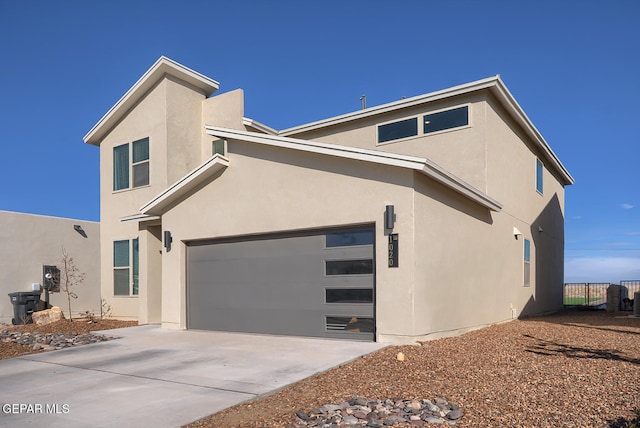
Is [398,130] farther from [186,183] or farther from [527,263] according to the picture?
[527,263]

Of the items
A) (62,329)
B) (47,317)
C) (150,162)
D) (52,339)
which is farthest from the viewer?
(150,162)

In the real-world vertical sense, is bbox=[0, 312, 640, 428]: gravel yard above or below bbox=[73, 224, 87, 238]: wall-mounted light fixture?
below

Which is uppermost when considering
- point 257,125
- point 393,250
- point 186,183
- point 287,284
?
point 257,125

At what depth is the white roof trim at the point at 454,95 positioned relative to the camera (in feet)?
39.9

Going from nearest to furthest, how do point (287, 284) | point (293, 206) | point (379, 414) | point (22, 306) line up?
point (379, 414) → point (293, 206) → point (287, 284) → point (22, 306)

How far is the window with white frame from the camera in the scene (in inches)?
629

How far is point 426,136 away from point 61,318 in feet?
41.7

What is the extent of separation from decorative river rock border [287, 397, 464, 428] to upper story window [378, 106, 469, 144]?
29.8 ft

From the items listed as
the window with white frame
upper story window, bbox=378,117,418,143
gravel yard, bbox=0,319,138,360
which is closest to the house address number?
upper story window, bbox=378,117,418,143

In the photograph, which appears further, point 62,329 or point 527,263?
point 527,263

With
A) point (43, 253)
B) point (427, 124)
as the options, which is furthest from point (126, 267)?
point (427, 124)

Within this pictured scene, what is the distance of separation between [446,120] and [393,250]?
17.8 ft

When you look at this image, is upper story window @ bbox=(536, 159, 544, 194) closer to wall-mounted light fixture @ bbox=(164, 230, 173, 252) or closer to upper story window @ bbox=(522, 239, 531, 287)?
upper story window @ bbox=(522, 239, 531, 287)

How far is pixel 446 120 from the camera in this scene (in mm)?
12898
